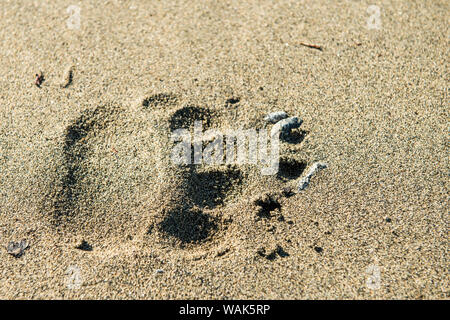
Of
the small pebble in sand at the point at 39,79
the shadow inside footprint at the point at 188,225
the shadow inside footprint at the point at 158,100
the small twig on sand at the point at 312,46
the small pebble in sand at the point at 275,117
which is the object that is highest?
the small twig on sand at the point at 312,46

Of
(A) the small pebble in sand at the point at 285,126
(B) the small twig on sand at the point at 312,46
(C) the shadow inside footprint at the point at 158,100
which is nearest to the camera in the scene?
(A) the small pebble in sand at the point at 285,126

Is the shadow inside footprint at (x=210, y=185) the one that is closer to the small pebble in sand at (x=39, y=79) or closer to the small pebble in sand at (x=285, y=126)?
the small pebble in sand at (x=285, y=126)

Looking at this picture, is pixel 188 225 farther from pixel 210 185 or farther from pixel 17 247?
pixel 17 247

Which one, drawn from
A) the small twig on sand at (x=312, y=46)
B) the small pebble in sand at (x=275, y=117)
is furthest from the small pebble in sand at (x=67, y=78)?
the small twig on sand at (x=312, y=46)

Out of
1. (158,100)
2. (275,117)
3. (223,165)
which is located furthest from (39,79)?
(275,117)

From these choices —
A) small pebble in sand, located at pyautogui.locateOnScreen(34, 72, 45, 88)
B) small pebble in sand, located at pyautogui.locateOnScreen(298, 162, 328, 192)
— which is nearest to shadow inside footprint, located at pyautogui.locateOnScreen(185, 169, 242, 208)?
small pebble in sand, located at pyautogui.locateOnScreen(298, 162, 328, 192)

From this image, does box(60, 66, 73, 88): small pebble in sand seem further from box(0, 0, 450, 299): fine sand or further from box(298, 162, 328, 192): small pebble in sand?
box(298, 162, 328, 192): small pebble in sand
